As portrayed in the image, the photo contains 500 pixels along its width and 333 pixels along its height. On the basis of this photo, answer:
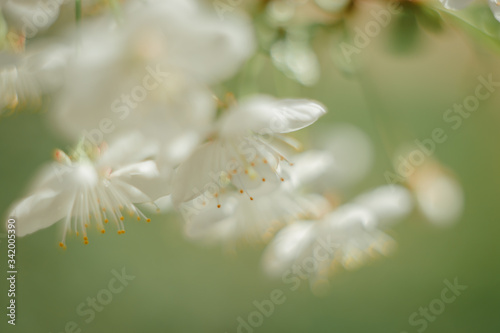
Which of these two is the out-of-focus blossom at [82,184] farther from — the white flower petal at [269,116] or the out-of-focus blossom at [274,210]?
the out-of-focus blossom at [274,210]

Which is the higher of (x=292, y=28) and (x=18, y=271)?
(x=292, y=28)

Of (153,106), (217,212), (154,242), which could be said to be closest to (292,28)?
(217,212)

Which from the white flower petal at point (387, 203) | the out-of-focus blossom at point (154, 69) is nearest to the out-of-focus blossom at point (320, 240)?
the white flower petal at point (387, 203)

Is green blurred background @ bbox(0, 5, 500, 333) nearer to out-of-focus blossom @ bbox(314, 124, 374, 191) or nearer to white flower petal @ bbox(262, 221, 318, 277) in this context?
out-of-focus blossom @ bbox(314, 124, 374, 191)

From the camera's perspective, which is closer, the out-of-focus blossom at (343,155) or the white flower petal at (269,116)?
the white flower petal at (269,116)

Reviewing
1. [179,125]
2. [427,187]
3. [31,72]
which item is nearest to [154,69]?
[179,125]

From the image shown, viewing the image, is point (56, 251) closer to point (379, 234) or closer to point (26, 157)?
point (26, 157)
